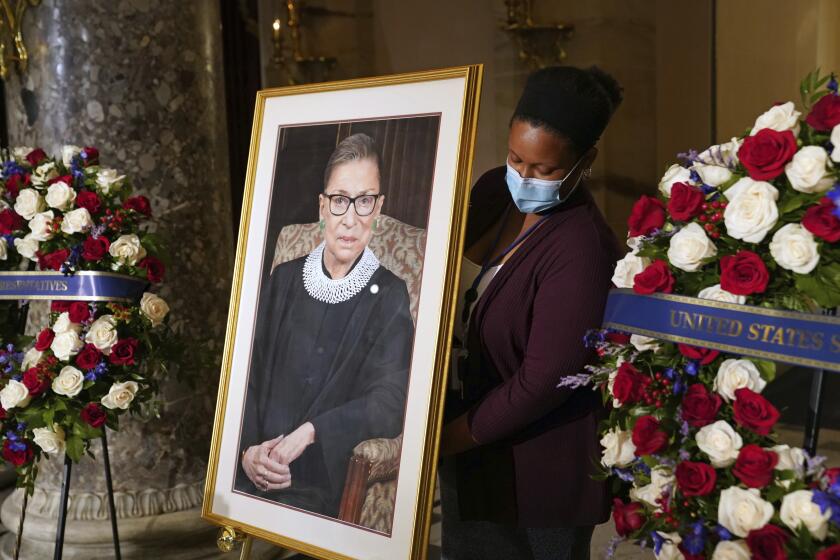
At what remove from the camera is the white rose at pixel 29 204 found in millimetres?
2484

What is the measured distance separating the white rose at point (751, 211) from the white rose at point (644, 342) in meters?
0.27

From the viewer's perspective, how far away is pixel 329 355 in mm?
2031

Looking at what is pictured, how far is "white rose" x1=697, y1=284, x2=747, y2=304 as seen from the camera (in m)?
1.47

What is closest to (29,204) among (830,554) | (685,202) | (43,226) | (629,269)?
(43,226)

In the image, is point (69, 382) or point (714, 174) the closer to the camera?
point (714, 174)

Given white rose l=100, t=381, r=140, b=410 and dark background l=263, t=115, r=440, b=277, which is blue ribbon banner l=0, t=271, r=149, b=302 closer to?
white rose l=100, t=381, r=140, b=410

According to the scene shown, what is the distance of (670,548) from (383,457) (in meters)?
0.66

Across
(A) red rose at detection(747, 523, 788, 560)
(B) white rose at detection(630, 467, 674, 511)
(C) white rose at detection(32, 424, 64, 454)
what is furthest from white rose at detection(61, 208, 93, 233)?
(A) red rose at detection(747, 523, 788, 560)

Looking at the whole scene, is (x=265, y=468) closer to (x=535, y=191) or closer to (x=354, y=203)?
(x=354, y=203)

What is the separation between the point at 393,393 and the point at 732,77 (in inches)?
162

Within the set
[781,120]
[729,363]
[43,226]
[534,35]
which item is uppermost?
[534,35]

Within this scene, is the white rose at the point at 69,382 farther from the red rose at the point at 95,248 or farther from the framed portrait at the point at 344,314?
the framed portrait at the point at 344,314

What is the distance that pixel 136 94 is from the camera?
308 cm

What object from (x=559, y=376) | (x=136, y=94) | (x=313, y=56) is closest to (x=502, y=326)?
(x=559, y=376)
